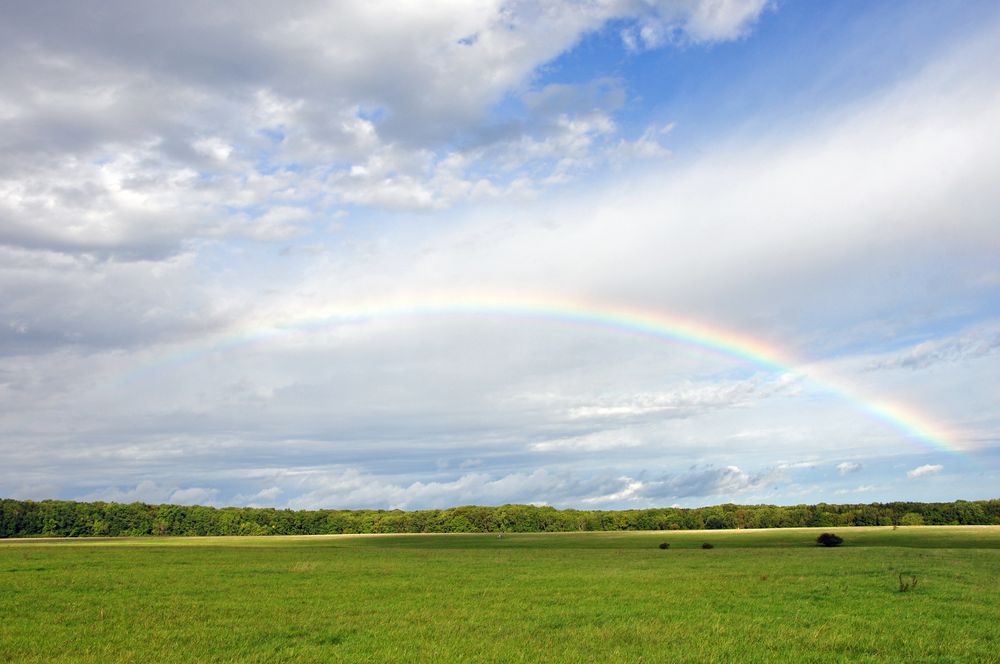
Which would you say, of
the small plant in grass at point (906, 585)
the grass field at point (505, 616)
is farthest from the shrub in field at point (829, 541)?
the small plant in grass at point (906, 585)

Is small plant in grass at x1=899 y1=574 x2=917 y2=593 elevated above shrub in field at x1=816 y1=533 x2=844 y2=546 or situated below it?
above

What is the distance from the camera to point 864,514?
644 feet

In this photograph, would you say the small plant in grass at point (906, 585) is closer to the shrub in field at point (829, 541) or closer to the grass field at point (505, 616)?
the grass field at point (505, 616)

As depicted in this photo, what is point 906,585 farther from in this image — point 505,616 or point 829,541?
point 829,541

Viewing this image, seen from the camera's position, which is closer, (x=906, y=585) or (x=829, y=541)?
(x=906, y=585)

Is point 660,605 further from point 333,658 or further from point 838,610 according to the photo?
point 333,658

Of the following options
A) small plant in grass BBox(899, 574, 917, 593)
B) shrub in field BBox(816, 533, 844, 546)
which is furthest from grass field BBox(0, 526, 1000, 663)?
shrub in field BBox(816, 533, 844, 546)

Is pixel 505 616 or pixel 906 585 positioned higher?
pixel 505 616

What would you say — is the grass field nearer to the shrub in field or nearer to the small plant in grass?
the small plant in grass

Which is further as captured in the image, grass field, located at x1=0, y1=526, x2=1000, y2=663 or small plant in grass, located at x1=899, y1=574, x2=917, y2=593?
small plant in grass, located at x1=899, y1=574, x2=917, y2=593

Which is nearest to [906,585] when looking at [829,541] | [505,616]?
[505,616]

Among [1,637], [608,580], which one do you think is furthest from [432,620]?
[608,580]

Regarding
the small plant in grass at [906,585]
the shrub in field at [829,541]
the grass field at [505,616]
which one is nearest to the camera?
the grass field at [505,616]

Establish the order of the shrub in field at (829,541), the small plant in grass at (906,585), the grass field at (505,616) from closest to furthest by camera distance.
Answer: the grass field at (505,616), the small plant in grass at (906,585), the shrub in field at (829,541)
